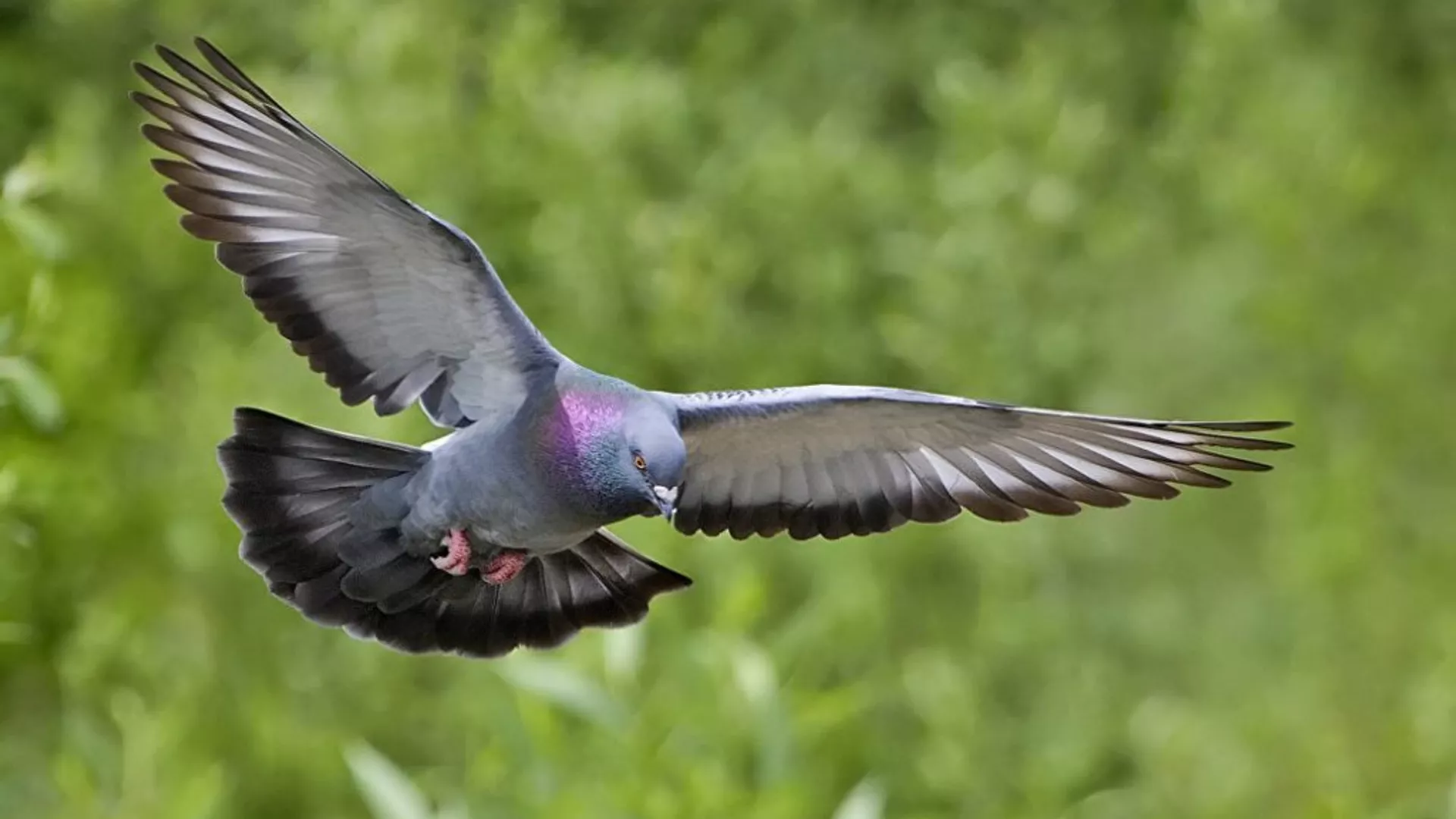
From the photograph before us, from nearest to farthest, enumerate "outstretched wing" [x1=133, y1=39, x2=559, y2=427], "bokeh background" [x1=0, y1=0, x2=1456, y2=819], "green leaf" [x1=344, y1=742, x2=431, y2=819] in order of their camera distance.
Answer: "outstretched wing" [x1=133, y1=39, x2=559, y2=427] < "green leaf" [x1=344, y1=742, x2=431, y2=819] < "bokeh background" [x1=0, y1=0, x2=1456, y2=819]

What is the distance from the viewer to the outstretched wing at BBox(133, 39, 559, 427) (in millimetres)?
1878

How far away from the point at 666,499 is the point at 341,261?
0.48m

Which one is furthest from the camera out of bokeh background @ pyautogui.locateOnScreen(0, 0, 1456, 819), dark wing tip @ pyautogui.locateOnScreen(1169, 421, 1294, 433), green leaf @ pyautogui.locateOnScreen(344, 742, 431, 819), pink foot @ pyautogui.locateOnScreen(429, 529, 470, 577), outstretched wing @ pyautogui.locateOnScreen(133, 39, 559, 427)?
bokeh background @ pyautogui.locateOnScreen(0, 0, 1456, 819)

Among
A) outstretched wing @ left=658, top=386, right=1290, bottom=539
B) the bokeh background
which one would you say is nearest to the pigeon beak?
outstretched wing @ left=658, top=386, right=1290, bottom=539

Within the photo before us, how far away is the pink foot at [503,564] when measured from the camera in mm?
2109

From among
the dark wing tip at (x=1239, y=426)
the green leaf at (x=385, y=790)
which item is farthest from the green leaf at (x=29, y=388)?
the dark wing tip at (x=1239, y=426)

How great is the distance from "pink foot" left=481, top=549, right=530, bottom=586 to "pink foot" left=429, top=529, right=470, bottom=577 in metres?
0.04

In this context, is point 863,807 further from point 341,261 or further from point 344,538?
point 341,261

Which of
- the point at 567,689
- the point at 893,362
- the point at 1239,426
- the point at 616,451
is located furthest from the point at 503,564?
the point at 893,362

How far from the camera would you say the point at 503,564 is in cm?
212

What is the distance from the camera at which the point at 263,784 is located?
3.46m

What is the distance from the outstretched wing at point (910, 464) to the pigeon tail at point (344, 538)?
317 mm

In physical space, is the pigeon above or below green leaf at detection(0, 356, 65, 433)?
above

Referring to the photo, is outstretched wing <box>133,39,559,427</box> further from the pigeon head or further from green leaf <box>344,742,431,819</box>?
green leaf <box>344,742,431,819</box>
